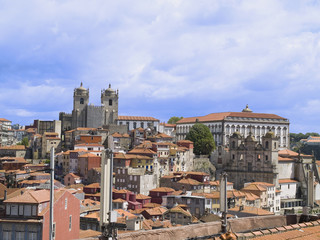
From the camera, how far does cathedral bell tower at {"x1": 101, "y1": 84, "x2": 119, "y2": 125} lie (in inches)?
3971

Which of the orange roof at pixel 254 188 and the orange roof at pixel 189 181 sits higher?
the orange roof at pixel 189 181

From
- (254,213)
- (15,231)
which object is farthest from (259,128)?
(15,231)

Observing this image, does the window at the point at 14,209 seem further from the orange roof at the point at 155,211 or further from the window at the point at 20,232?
the orange roof at the point at 155,211

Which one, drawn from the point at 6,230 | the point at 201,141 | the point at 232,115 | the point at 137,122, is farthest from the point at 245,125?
the point at 6,230

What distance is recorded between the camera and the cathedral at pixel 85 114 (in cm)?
9662

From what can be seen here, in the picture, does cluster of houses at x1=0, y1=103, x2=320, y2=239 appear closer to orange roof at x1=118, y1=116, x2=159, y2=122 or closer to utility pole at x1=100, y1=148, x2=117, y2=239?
orange roof at x1=118, y1=116, x2=159, y2=122

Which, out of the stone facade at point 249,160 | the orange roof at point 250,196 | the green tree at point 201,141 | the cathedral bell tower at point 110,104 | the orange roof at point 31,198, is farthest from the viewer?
the cathedral bell tower at point 110,104

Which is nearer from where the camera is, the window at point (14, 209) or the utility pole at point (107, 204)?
the utility pole at point (107, 204)

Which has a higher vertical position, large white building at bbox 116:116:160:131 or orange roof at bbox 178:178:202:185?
large white building at bbox 116:116:160:131

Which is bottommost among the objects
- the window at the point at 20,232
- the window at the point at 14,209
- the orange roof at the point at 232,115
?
the window at the point at 20,232

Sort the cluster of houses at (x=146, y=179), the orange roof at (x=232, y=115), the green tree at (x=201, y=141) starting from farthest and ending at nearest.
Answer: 1. the orange roof at (x=232, y=115)
2. the green tree at (x=201, y=141)
3. the cluster of houses at (x=146, y=179)

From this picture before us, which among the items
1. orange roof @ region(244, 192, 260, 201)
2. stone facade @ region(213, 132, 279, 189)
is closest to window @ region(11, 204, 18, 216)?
orange roof @ region(244, 192, 260, 201)

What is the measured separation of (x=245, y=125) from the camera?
10894 centimetres

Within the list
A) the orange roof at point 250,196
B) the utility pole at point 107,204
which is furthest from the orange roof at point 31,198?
the orange roof at point 250,196
